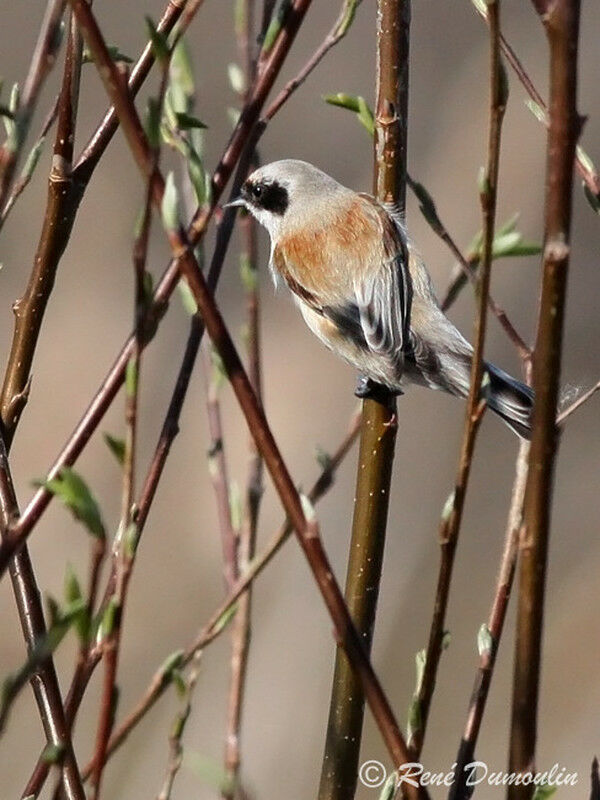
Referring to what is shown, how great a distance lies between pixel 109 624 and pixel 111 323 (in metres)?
5.93

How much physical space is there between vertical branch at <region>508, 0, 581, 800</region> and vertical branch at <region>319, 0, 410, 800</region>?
0.39 metres

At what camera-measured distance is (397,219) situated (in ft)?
6.00

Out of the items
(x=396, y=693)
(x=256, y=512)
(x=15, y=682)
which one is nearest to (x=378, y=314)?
(x=256, y=512)

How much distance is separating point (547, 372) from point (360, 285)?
5.64 feet

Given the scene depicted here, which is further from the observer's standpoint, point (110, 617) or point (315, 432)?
point (315, 432)

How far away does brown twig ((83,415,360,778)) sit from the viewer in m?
1.12

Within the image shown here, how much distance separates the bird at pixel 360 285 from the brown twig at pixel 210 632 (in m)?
0.93

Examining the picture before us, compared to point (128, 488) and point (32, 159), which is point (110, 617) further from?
point (32, 159)

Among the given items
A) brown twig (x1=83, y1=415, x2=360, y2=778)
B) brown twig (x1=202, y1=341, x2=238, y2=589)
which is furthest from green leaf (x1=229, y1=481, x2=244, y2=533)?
brown twig (x1=83, y1=415, x2=360, y2=778)

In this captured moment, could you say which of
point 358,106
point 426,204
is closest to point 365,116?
point 358,106

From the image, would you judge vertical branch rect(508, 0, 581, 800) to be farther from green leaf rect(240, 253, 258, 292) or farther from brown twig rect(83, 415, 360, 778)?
green leaf rect(240, 253, 258, 292)

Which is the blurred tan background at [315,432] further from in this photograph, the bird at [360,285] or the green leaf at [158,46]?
the green leaf at [158,46]

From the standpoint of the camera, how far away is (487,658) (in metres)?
1.16

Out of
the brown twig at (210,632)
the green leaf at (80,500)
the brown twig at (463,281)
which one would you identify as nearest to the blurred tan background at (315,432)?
the brown twig at (463,281)
